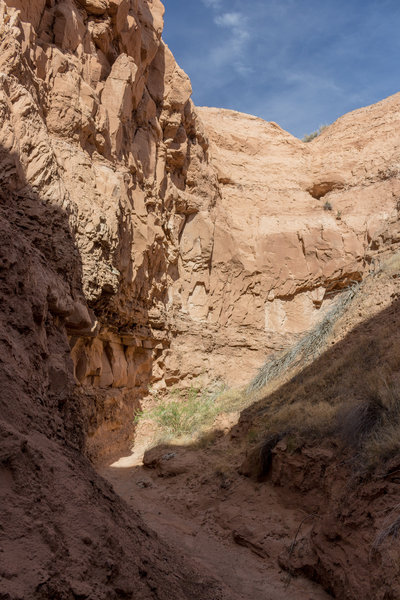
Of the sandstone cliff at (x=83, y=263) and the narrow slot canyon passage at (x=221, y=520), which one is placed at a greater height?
the sandstone cliff at (x=83, y=263)

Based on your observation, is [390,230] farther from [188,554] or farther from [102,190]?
[188,554]

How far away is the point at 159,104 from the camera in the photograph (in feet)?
50.1

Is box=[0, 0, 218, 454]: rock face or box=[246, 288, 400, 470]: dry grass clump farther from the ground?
box=[0, 0, 218, 454]: rock face

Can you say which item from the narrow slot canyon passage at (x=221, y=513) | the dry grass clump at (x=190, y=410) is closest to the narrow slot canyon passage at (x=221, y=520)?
the narrow slot canyon passage at (x=221, y=513)

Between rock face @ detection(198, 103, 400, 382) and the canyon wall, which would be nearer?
the canyon wall

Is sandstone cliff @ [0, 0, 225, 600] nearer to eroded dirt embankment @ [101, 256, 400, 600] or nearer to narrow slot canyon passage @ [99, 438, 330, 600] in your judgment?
narrow slot canyon passage @ [99, 438, 330, 600]

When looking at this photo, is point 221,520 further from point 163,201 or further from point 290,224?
point 290,224

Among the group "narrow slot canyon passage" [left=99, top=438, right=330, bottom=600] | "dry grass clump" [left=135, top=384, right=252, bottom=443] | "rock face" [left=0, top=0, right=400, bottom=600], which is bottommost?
"narrow slot canyon passage" [left=99, top=438, right=330, bottom=600]

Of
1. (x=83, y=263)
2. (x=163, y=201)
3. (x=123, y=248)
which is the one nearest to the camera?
(x=83, y=263)

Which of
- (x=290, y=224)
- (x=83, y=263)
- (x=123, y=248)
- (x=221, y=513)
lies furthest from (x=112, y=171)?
(x=290, y=224)

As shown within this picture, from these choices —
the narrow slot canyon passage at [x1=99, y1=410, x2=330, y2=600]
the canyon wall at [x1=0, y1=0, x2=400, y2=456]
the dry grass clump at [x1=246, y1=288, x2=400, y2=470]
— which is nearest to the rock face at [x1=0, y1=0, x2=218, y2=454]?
the canyon wall at [x1=0, y1=0, x2=400, y2=456]

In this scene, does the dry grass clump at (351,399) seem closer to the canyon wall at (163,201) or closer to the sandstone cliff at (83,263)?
the sandstone cliff at (83,263)

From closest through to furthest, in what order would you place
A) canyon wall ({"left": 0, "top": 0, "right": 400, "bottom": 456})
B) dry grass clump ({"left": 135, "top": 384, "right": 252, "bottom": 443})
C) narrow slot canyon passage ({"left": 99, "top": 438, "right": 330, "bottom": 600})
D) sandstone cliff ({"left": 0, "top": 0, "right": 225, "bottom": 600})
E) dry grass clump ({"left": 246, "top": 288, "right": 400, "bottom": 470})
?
sandstone cliff ({"left": 0, "top": 0, "right": 225, "bottom": 600}), narrow slot canyon passage ({"left": 99, "top": 438, "right": 330, "bottom": 600}), dry grass clump ({"left": 246, "top": 288, "right": 400, "bottom": 470}), canyon wall ({"left": 0, "top": 0, "right": 400, "bottom": 456}), dry grass clump ({"left": 135, "top": 384, "right": 252, "bottom": 443})

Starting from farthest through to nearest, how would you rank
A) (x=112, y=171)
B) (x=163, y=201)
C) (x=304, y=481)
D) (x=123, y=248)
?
(x=163, y=201), (x=123, y=248), (x=112, y=171), (x=304, y=481)
